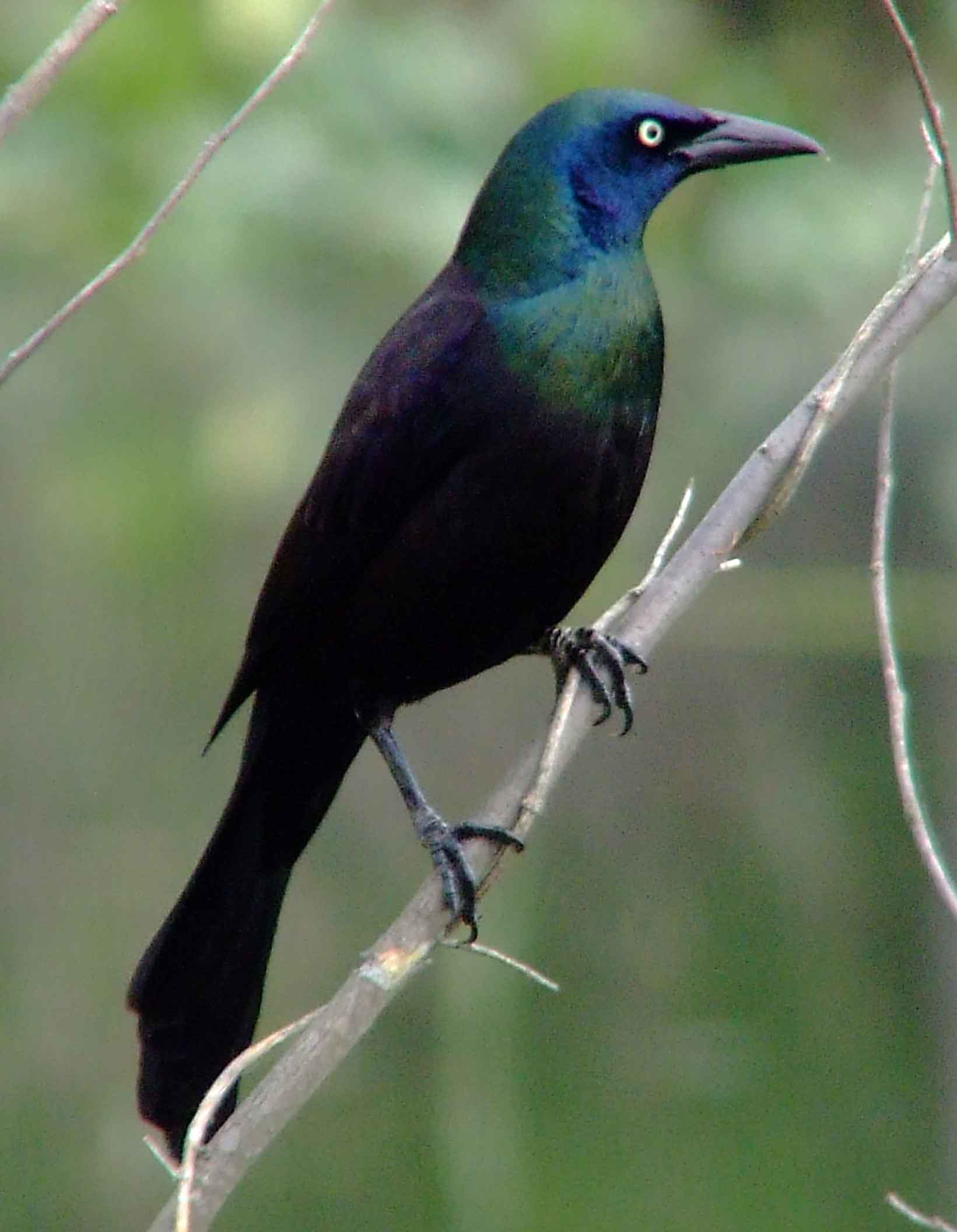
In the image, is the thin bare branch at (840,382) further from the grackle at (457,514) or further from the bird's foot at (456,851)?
the bird's foot at (456,851)

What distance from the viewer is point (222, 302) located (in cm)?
365

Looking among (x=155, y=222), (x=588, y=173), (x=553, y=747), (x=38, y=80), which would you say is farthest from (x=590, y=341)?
(x=38, y=80)

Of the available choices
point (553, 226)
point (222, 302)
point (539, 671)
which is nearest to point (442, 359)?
point (553, 226)

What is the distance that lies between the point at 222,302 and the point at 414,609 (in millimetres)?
1048

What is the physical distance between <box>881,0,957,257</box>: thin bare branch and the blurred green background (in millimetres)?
1099

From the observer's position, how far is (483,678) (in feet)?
16.4

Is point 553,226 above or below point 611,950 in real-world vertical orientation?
above

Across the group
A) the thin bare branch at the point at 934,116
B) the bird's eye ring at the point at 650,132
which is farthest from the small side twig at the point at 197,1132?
the bird's eye ring at the point at 650,132

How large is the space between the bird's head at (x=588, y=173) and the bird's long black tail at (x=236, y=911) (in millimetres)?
686

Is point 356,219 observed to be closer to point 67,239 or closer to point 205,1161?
point 67,239

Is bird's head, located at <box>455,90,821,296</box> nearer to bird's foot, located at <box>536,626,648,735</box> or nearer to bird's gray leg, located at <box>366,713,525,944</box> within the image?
→ bird's foot, located at <box>536,626,648,735</box>

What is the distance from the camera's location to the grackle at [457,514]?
267 cm

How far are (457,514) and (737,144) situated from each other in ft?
2.10

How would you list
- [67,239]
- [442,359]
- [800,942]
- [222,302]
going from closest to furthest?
[442,359] → [67,239] → [222,302] → [800,942]
